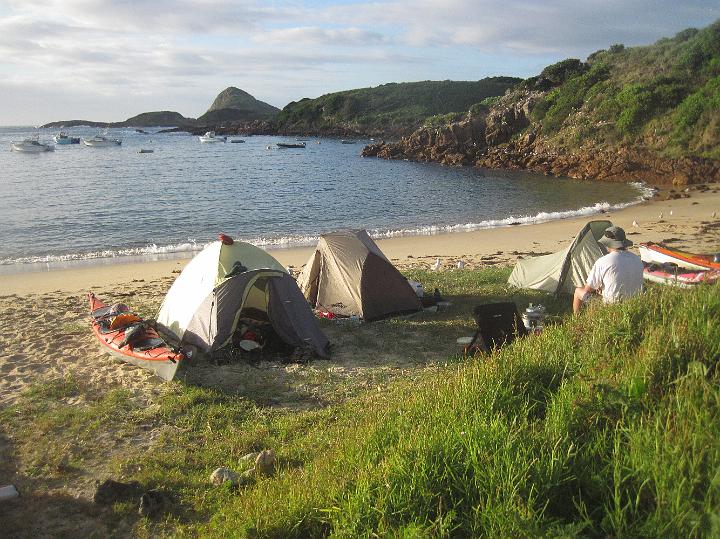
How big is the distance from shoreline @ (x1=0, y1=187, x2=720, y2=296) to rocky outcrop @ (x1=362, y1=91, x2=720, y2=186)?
943 centimetres

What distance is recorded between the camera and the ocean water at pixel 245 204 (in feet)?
75.8

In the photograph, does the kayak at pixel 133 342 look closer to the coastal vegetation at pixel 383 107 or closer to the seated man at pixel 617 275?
the seated man at pixel 617 275

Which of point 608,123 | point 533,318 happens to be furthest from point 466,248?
point 608,123

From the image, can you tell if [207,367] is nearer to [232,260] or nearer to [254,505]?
[232,260]

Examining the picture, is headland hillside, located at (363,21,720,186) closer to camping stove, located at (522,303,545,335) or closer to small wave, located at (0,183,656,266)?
small wave, located at (0,183,656,266)

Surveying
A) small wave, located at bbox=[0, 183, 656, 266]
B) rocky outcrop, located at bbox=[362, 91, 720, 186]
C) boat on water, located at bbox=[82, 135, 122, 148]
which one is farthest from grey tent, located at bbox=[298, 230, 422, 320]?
boat on water, located at bbox=[82, 135, 122, 148]

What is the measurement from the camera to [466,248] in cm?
2025

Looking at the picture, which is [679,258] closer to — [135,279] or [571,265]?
[571,265]

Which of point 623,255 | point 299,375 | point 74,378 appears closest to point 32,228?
point 74,378

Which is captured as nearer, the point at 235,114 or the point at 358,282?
the point at 358,282

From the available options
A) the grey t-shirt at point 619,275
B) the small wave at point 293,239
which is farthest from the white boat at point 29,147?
the grey t-shirt at point 619,275

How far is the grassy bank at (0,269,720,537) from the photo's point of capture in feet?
11.4

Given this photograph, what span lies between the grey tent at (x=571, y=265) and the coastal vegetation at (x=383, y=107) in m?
85.3

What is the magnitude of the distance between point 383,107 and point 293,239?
93387mm
